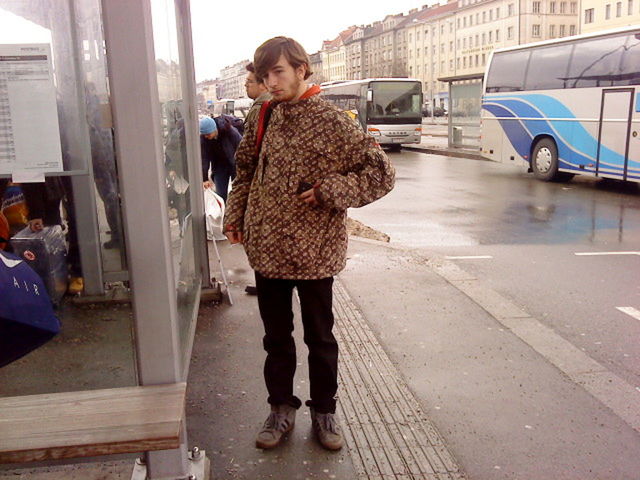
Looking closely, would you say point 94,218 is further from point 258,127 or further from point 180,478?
point 180,478

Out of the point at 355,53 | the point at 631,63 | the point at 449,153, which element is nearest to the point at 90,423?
the point at 631,63

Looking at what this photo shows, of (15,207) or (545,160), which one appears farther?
(545,160)

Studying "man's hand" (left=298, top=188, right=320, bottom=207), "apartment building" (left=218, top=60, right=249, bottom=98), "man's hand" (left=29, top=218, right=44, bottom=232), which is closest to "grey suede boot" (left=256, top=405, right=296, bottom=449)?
"man's hand" (left=298, top=188, right=320, bottom=207)

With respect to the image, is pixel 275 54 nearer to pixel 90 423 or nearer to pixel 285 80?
pixel 285 80

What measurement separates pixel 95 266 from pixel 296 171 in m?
2.61

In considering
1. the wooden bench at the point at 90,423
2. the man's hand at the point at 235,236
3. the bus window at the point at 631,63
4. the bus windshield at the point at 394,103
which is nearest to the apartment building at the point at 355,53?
the bus windshield at the point at 394,103

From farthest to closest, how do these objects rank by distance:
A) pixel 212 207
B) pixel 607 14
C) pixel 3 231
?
1. pixel 607 14
2. pixel 212 207
3. pixel 3 231

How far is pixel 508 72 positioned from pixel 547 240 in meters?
9.35

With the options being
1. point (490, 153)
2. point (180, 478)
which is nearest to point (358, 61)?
point (490, 153)

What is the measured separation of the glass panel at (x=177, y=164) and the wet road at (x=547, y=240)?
8.76 feet

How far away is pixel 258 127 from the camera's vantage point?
2.94 meters

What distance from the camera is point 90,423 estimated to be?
7.23 feet

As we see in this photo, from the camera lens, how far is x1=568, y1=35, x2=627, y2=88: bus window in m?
13.2

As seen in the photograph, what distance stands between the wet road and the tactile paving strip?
58.5 inches
